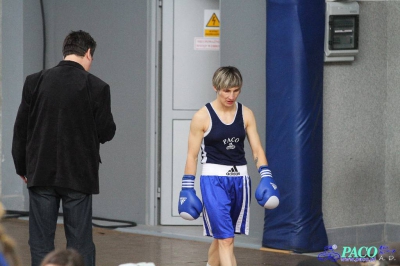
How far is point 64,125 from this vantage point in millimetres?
6078

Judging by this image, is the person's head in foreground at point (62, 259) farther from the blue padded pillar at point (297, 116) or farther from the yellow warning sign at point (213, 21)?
the yellow warning sign at point (213, 21)

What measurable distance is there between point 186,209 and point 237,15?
11.3ft

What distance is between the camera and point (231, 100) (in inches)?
274

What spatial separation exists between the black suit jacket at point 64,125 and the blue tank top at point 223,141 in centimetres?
112

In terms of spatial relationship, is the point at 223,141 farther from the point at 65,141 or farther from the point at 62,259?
the point at 62,259

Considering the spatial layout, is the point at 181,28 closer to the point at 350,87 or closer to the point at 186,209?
the point at 350,87

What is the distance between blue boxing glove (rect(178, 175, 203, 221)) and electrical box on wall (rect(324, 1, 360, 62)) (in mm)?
2772

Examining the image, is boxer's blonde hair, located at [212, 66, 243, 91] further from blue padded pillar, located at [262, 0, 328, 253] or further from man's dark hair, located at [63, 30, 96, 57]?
blue padded pillar, located at [262, 0, 328, 253]

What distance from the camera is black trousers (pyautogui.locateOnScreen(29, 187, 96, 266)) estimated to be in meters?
6.12

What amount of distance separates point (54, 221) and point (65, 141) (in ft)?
2.02

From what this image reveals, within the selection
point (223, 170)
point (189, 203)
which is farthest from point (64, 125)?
point (223, 170)

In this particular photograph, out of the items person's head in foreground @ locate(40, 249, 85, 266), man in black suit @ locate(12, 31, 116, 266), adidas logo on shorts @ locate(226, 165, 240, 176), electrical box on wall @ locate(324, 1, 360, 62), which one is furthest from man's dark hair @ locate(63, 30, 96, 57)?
electrical box on wall @ locate(324, 1, 360, 62)

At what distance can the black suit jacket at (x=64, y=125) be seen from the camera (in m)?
6.07

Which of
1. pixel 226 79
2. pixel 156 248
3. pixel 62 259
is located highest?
pixel 226 79
